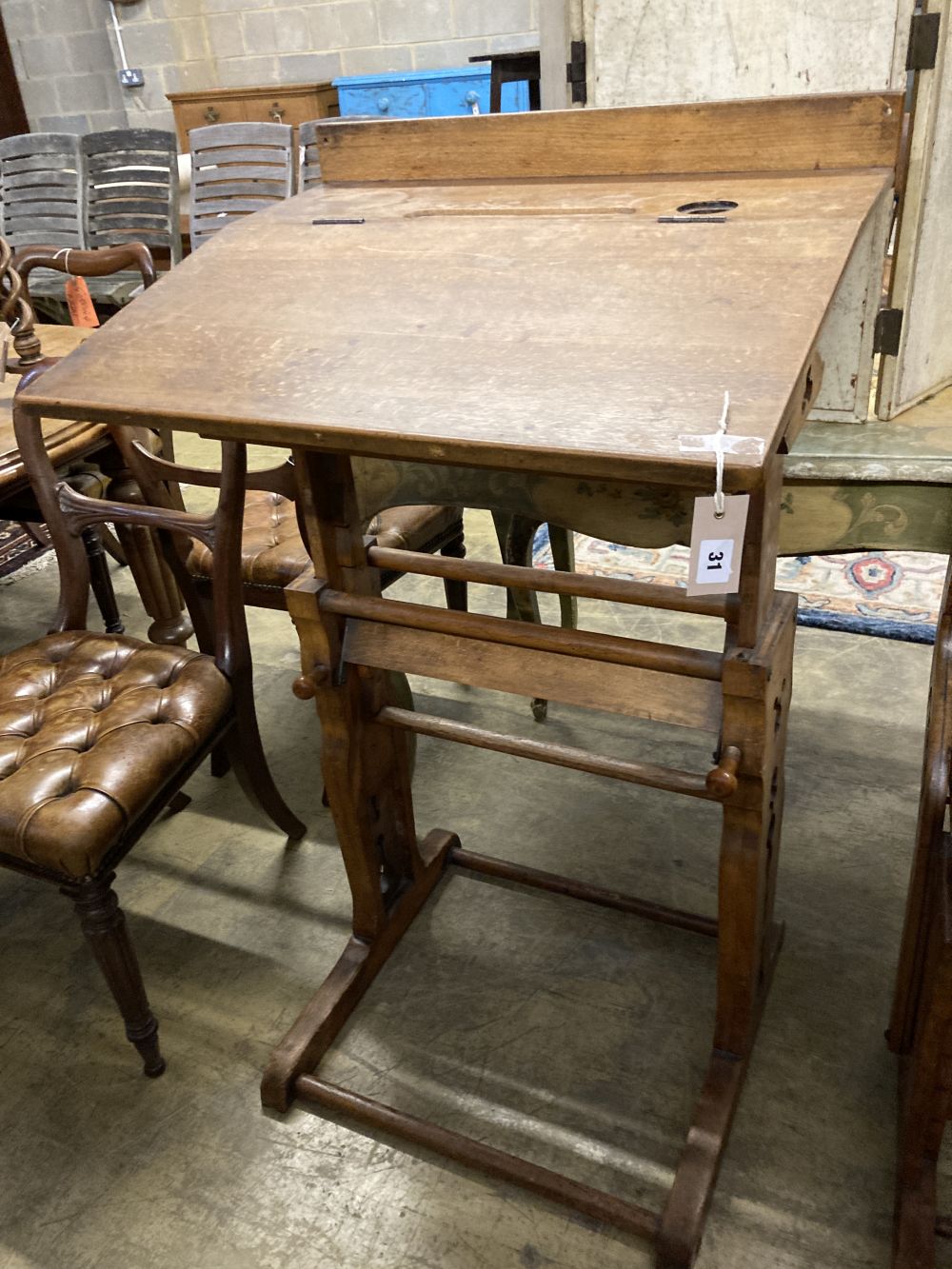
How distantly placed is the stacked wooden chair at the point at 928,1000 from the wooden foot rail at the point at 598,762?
0.85 ft

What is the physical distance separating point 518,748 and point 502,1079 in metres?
0.54

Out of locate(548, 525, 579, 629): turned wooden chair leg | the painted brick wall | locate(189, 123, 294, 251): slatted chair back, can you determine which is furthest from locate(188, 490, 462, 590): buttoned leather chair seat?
the painted brick wall

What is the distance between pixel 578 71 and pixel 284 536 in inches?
43.2

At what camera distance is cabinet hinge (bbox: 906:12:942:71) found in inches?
59.4

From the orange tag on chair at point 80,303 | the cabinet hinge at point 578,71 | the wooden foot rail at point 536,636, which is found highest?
the cabinet hinge at point 578,71

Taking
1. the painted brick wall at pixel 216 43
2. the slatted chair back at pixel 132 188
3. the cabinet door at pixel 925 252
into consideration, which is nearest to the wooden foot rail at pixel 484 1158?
the cabinet door at pixel 925 252

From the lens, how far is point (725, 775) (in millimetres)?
1156

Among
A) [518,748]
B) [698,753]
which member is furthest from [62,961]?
[698,753]

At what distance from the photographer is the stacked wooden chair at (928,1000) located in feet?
3.54

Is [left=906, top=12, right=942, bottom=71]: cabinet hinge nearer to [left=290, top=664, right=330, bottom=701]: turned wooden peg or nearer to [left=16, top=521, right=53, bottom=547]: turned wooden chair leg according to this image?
[left=290, top=664, right=330, bottom=701]: turned wooden peg

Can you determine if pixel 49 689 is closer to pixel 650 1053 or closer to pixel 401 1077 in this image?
pixel 401 1077

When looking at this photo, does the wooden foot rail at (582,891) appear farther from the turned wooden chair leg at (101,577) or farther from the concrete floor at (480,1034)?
the turned wooden chair leg at (101,577)

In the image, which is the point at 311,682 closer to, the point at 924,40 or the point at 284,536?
the point at 284,536

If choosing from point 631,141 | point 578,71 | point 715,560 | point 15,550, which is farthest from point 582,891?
point 15,550
